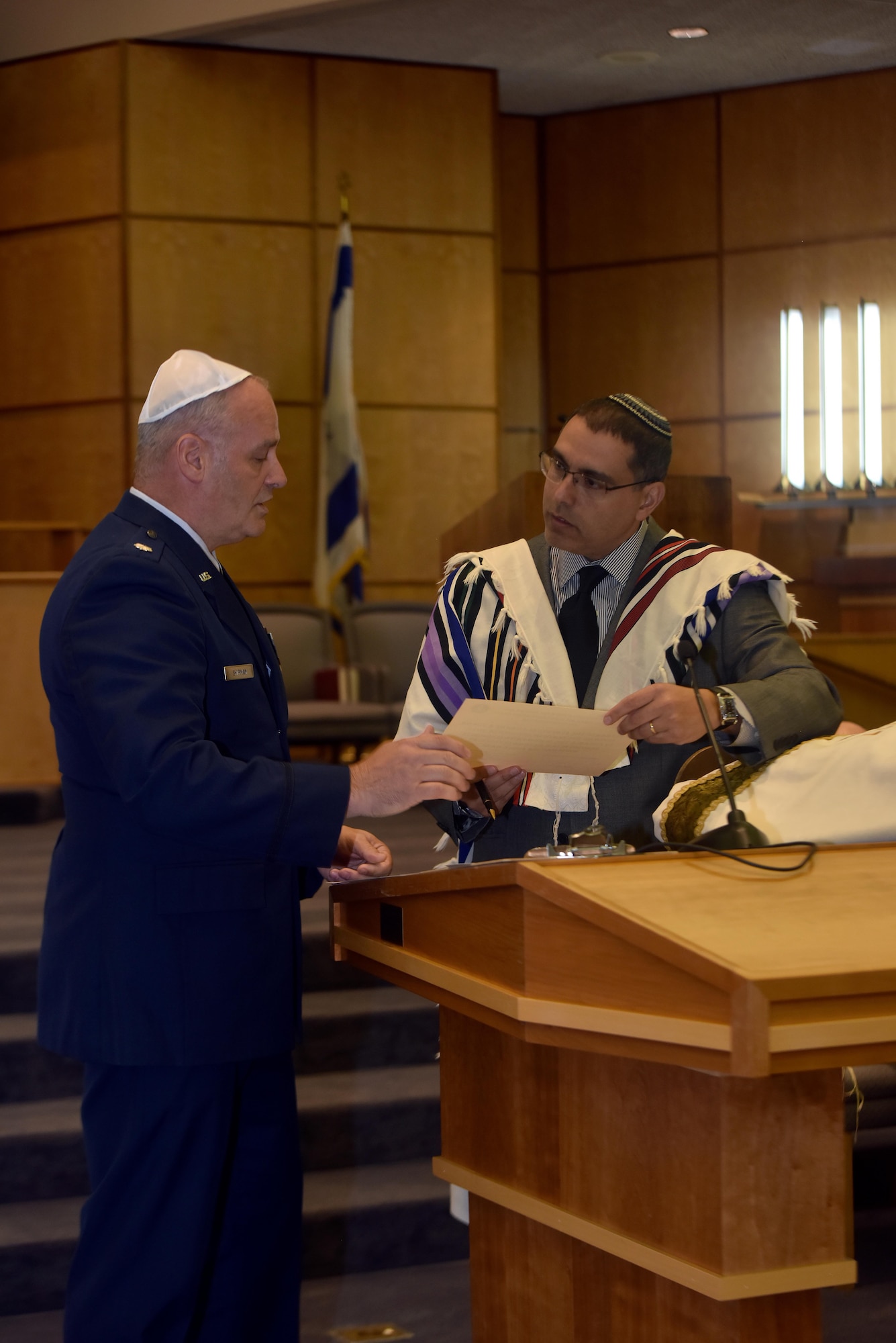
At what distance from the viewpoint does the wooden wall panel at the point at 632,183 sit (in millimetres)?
7262

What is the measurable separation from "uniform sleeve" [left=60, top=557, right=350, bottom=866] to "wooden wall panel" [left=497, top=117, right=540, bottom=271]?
6347mm

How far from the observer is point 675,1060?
45.8 inches

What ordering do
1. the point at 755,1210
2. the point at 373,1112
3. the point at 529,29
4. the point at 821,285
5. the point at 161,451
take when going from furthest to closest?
the point at 821,285, the point at 529,29, the point at 373,1112, the point at 161,451, the point at 755,1210

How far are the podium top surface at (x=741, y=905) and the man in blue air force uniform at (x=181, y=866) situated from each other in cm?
27

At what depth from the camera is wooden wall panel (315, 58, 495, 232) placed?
691 cm

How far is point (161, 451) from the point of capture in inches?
65.9

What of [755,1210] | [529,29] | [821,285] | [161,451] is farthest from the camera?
[821,285]

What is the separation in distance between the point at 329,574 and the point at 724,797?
16.2 feet

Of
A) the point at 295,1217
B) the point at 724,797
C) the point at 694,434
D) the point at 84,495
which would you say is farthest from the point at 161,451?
the point at 694,434

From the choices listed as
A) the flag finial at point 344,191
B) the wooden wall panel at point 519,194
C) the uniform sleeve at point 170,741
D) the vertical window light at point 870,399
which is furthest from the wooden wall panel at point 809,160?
the uniform sleeve at point 170,741

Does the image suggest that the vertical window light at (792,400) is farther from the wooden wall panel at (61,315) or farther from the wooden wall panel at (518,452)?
the wooden wall panel at (61,315)

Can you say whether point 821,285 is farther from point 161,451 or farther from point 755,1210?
point 755,1210

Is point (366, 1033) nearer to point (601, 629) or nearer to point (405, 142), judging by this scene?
point (601, 629)

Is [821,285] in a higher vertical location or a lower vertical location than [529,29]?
lower
